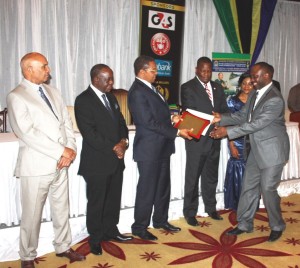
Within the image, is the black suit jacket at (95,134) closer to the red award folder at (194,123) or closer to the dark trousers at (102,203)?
the dark trousers at (102,203)

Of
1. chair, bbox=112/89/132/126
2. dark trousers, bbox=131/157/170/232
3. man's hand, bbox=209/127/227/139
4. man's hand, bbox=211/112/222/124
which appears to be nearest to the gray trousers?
man's hand, bbox=209/127/227/139

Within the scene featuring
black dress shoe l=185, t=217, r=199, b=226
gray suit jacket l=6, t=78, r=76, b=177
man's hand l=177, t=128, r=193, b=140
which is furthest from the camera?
black dress shoe l=185, t=217, r=199, b=226

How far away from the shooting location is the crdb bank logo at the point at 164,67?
7.15 m

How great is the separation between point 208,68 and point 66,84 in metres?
3.56

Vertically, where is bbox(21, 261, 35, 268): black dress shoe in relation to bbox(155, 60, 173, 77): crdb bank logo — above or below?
below

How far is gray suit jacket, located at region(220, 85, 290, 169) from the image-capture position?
11.3 feet

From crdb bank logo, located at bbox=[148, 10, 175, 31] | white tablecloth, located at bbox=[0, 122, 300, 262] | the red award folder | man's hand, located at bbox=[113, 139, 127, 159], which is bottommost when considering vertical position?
white tablecloth, located at bbox=[0, 122, 300, 262]

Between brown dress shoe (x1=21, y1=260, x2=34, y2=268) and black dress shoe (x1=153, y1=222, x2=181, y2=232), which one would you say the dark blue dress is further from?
brown dress shoe (x1=21, y1=260, x2=34, y2=268)

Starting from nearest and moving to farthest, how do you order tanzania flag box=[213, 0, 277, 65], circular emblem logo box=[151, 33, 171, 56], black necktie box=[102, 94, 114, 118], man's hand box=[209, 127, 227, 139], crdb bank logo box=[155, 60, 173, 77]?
1. black necktie box=[102, 94, 114, 118]
2. man's hand box=[209, 127, 227, 139]
3. circular emblem logo box=[151, 33, 171, 56]
4. crdb bank logo box=[155, 60, 173, 77]
5. tanzania flag box=[213, 0, 277, 65]

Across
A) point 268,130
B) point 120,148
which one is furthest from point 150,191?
point 268,130

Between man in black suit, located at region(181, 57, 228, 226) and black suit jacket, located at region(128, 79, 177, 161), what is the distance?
0.41 meters

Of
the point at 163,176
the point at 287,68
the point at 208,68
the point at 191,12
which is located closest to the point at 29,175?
the point at 163,176

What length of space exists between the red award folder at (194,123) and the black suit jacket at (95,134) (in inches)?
27.9

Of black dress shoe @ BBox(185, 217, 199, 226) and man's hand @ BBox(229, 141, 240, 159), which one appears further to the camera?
man's hand @ BBox(229, 141, 240, 159)
